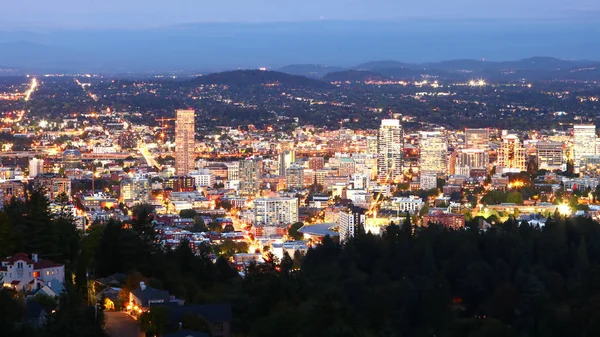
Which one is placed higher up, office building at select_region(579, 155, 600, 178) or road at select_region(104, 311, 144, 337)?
office building at select_region(579, 155, 600, 178)

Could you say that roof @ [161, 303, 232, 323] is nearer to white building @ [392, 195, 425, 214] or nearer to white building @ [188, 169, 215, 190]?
white building @ [392, 195, 425, 214]

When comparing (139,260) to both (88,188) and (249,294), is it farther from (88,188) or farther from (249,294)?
(88,188)

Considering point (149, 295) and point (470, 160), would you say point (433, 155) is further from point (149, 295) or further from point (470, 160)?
point (149, 295)

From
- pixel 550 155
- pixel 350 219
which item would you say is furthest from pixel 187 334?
pixel 550 155

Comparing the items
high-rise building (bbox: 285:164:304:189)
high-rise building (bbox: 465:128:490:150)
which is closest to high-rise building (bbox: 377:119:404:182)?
high-rise building (bbox: 285:164:304:189)

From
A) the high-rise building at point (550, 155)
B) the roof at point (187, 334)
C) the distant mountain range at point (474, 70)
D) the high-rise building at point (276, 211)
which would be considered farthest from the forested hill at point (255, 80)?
the roof at point (187, 334)

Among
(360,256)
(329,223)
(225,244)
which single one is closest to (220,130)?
(329,223)
